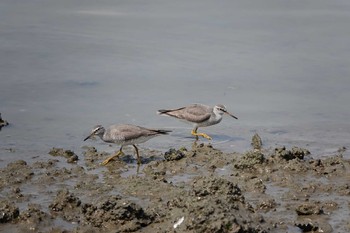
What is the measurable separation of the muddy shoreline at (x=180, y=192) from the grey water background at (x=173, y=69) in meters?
0.92

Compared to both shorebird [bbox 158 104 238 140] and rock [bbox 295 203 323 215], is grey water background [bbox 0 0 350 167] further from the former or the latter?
rock [bbox 295 203 323 215]

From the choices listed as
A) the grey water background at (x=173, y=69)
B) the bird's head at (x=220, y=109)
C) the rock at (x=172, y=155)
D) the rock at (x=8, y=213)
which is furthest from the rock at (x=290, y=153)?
the rock at (x=8, y=213)

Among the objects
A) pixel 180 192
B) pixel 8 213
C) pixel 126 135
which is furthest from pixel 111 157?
pixel 8 213

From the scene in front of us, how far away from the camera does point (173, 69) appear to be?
17.7 metres

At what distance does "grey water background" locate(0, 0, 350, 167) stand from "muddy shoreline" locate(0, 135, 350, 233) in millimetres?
922

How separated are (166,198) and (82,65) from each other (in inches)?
304

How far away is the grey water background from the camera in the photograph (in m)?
14.8

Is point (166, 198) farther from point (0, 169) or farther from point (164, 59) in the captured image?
point (164, 59)

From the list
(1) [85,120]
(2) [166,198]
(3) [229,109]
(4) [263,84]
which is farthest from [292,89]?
(2) [166,198]

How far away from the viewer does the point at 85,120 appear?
15.0 metres

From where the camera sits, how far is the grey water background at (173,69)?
14797 millimetres

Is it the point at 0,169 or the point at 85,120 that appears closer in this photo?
the point at 0,169

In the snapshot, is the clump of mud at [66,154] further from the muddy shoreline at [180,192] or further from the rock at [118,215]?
the rock at [118,215]

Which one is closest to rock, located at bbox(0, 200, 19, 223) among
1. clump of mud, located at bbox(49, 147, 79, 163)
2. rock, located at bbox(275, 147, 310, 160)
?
clump of mud, located at bbox(49, 147, 79, 163)
